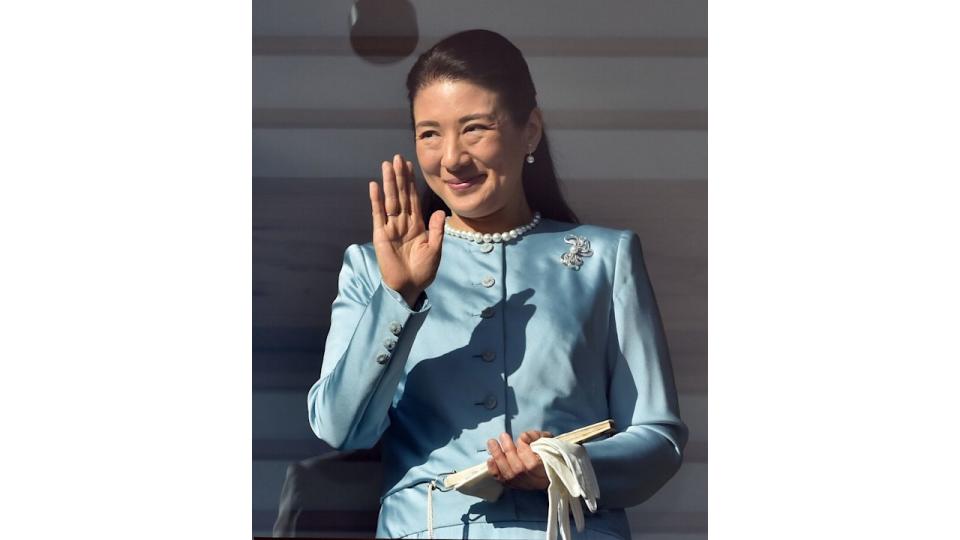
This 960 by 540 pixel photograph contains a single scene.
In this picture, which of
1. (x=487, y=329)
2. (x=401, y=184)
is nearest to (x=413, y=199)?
(x=401, y=184)

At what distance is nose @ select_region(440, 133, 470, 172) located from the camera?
3.82 meters

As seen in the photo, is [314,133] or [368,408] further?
[314,133]

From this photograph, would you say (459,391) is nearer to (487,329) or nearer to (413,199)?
(487,329)

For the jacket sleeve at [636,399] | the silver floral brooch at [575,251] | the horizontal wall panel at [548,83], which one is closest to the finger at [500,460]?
the jacket sleeve at [636,399]

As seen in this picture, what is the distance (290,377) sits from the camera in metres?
3.92

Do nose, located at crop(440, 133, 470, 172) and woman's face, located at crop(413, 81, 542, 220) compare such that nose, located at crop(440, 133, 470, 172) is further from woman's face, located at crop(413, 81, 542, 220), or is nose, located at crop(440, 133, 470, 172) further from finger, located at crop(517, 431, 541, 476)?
finger, located at crop(517, 431, 541, 476)

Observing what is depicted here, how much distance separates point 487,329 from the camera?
3799 mm

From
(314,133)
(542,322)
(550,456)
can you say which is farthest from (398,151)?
(550,456)

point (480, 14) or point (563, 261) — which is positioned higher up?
point (480, 14)

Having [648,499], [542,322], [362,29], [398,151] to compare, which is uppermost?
[362,29]

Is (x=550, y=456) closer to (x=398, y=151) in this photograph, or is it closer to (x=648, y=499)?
(x=648, y=499)

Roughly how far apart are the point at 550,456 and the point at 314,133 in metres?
0.83

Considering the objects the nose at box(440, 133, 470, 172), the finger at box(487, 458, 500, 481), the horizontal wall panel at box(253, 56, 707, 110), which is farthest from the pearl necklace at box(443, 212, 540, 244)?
the finger at box(487, 458, 500, 481)

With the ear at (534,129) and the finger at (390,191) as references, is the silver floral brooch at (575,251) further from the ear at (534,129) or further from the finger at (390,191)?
the finger at (390,191)
